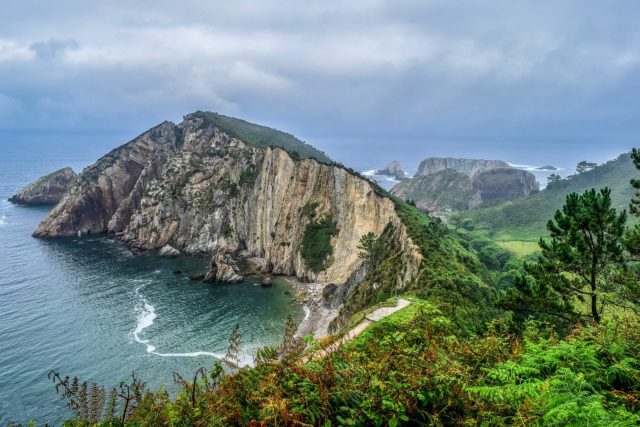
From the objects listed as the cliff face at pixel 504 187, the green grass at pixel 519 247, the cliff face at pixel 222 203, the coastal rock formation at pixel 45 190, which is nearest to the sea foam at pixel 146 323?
the cliff face at pixel 222 203

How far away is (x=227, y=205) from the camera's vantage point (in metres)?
111

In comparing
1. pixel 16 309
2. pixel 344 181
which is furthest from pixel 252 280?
pixel 16 309

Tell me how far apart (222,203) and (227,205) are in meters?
1.97

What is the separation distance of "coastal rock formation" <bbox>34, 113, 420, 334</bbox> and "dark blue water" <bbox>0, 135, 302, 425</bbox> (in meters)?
10.9

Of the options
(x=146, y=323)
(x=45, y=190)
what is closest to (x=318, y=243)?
(x=146, y=323)

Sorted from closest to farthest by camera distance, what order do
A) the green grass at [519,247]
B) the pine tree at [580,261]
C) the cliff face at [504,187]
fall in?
1. the pine tree at [580,261]
2. the green grass at [519,247]
3. the cliff face at [504,187]

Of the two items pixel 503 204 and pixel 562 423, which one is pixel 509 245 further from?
pixel 562 423

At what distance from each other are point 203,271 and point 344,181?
4009cm

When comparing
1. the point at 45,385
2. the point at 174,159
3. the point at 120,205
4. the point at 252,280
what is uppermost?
the point at 174,159

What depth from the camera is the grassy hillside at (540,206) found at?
385ft

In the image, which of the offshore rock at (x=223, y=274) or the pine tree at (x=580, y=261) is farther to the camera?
the offshore rock at (x=223, y=274)

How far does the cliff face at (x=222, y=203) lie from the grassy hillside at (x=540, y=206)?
58.1m

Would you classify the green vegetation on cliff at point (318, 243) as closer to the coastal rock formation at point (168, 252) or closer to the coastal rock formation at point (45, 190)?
the coastal rock formation at point (168, 252)

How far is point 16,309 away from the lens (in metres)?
64.1
